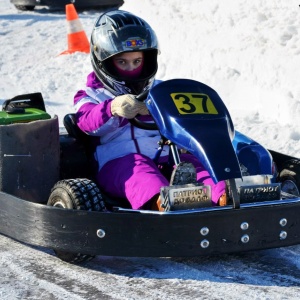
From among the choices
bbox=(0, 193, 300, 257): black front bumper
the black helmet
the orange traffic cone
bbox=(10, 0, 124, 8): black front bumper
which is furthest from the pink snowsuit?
bbox=(10, 0, 124, 8): black front bumper

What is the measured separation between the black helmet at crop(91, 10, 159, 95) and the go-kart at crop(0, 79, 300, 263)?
394mm

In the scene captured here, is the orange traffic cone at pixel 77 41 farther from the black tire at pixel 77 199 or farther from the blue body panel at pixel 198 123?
the black tire at pixel 77 199

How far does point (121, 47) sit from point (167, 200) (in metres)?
1.25

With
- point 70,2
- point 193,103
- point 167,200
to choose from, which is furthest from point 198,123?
point 70,2

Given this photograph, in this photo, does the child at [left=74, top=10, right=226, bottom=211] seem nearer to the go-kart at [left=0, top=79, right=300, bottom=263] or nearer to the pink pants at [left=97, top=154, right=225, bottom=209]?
the pink pants at [left=97, top=154, right=225, bottom=209]

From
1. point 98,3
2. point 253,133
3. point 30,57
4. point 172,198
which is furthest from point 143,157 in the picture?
point 98,3

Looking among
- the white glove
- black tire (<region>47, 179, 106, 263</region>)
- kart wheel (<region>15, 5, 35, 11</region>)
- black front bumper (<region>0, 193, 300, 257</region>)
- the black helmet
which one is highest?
kart wheel (<region>15, 5, 35, 11</region>)

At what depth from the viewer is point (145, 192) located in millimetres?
4508

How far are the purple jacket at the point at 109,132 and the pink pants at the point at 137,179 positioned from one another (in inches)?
3.4

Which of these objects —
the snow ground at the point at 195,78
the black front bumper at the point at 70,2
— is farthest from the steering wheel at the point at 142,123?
the black front bumper at the point at 70,2

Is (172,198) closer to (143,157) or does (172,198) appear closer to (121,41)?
(143,157)

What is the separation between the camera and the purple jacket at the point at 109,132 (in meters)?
4.92

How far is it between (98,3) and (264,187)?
8.99m

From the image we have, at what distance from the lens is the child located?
468 cm
